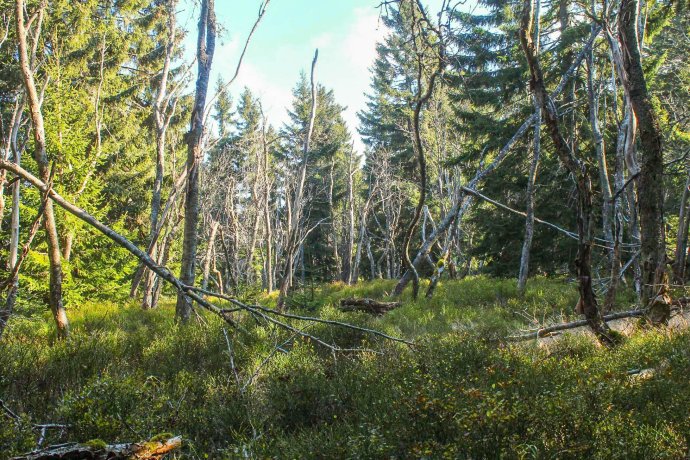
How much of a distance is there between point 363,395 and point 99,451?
7.55 feet

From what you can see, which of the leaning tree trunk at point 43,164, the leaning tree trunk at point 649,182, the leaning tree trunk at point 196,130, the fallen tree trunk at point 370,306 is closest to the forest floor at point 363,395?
the leaning tree trunk at point 649,182

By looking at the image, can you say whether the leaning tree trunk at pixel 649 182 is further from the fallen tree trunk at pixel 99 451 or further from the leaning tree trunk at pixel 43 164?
the leaning tree trunk at pixel 43 164

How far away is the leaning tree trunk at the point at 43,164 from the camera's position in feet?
13.2

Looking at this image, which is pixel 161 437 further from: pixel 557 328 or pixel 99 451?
pixel 557 328

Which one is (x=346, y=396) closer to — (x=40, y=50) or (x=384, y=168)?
(x=40, y=50)

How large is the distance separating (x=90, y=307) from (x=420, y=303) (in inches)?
324

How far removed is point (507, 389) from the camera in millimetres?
3352

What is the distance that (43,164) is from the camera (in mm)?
4504

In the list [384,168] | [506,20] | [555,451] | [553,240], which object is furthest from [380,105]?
[555,451]

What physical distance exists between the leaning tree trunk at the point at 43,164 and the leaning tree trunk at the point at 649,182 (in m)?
6.61

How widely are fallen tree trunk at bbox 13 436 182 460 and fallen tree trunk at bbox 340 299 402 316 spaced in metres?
7.07

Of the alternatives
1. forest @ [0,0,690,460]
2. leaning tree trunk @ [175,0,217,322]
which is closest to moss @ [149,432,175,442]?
forest @ [0,0,690,460]

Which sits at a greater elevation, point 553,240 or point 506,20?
point 506,20

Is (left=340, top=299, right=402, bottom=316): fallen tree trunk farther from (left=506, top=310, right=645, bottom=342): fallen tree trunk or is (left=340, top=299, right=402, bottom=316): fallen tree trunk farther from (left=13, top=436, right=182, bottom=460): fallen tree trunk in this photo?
(left=13, top=436, right=182, bottom=460): fallen tree trunk
